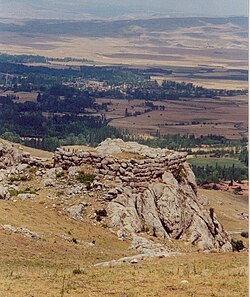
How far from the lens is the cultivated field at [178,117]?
7375cm

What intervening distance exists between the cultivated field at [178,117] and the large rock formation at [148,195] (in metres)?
46.1

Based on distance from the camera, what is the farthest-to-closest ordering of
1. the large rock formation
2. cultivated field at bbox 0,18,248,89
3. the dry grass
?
cultivated field at bbox 0,18,248,89
the large rock formation
the dry grass

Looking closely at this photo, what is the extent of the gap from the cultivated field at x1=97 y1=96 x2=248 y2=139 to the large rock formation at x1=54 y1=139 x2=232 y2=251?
46122 millimetres

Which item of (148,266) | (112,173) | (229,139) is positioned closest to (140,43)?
(229,139)

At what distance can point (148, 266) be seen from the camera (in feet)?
33.2

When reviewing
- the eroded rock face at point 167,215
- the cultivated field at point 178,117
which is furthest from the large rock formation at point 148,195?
the cultivated field at point 178,117

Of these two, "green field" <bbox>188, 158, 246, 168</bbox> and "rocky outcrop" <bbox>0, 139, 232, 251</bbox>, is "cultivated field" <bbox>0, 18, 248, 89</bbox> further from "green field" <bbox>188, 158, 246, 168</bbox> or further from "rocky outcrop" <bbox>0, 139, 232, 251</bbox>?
"rocky outcrop" <bbox>0, 139, 232, 251</bbox>

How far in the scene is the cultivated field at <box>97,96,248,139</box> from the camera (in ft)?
242

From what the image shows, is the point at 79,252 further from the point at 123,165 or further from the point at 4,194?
the point at 123,165

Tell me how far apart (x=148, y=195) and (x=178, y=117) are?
67273 mm

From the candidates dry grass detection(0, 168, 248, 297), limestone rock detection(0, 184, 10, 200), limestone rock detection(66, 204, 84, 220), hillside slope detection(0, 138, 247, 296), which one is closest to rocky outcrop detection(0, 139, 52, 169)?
hillside slope detection(0, 138, 247, 296)

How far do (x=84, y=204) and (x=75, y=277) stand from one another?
6.87m

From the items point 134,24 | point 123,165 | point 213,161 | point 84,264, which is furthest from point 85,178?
point 213,161

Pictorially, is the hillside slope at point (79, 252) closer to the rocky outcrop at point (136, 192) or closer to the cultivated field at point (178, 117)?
the rocky outcrop at point (136, 192)
